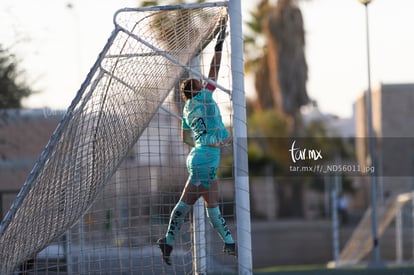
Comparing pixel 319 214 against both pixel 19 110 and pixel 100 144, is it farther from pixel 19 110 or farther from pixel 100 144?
pixel 100 144

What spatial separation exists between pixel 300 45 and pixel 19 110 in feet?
68.6

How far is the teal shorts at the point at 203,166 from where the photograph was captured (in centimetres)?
842

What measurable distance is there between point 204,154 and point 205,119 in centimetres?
32

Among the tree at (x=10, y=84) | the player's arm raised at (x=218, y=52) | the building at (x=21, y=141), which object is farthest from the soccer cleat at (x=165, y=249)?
the building at (x=21, y=141)

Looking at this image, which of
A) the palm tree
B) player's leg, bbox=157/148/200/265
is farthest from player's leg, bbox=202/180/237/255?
the palm tree

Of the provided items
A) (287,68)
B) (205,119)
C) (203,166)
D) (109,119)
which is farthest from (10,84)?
(287,68)

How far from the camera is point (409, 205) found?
2483 centimetres

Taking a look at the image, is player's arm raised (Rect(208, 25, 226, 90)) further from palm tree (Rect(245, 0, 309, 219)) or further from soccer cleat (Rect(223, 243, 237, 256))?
palm tree (Rect(245, 0, 309, 219))

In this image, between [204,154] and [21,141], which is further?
A: [21,141]

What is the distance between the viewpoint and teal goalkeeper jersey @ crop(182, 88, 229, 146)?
8.45 metres

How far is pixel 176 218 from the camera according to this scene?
28.3 ft

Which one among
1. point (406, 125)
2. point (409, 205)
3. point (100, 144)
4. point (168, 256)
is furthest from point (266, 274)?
point (406, 125)

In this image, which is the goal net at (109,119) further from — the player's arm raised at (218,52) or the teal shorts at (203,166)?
the teal shorts at (203,166)

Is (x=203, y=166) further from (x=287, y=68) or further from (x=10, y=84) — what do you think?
(x=287, y=68)
